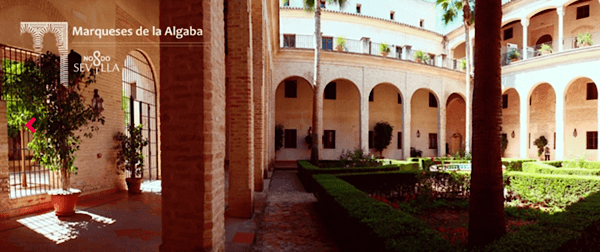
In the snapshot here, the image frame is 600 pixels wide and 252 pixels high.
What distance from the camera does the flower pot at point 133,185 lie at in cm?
902

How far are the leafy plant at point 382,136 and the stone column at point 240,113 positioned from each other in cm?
1715

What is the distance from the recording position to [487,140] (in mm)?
4266

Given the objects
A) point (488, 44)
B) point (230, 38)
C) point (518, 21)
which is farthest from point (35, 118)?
point (518, 21)

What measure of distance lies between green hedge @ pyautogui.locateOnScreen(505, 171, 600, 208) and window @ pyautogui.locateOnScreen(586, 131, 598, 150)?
53.6 feet

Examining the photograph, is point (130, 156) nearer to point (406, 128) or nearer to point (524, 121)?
point (406, 128)

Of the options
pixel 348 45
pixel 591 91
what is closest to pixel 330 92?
pixel 348 45

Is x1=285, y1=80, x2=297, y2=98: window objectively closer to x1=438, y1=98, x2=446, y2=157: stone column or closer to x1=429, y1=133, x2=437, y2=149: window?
x1=438, y1=98, x2=446, y2=157: stone column

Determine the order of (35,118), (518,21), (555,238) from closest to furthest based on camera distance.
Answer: (555,238) < (35,118) < (518,21)

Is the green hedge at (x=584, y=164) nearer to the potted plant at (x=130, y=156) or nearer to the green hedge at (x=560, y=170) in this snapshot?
the green hedge at (x=560, y=170)

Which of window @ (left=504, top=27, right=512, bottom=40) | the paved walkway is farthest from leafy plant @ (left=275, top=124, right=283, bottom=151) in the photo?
window @ (left=504, top=27, right=512, bottom=40)

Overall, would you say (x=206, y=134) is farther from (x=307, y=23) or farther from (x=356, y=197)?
(x=307, y=23)

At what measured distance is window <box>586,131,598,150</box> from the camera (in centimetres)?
2054

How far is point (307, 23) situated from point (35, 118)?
19212mm

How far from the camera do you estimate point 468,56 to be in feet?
68.2
